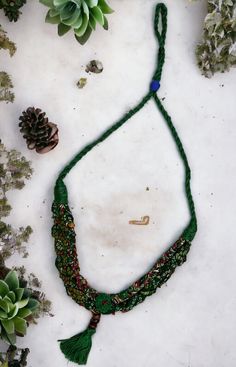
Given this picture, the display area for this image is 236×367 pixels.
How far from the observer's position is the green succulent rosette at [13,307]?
197cm

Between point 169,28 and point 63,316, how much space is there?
1.06 metres

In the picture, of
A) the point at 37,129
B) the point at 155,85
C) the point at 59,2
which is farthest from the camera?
the point at 155,85

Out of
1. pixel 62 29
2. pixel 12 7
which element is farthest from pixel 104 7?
pixel 12 7

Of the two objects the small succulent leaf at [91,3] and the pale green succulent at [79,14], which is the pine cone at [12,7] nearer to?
the pale green succulent at [79,14]

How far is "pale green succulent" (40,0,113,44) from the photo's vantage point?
198 centimetres

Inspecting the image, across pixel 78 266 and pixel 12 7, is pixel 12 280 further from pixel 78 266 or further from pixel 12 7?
pixel 12 7

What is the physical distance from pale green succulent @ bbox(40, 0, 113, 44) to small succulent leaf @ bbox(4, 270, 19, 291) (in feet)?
2.57

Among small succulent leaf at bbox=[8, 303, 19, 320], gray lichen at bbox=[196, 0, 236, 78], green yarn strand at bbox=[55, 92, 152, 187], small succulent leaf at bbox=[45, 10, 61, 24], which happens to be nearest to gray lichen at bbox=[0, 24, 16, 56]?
small succulent leaf at bbox=[45, 10, 61, 24]

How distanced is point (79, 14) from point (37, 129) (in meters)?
0.39

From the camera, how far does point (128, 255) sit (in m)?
2.19

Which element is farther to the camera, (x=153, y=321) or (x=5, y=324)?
(x=153, y=321)

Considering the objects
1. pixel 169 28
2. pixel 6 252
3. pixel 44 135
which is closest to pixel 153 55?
pixel 169 28

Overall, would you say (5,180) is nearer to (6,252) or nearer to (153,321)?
(6,252)

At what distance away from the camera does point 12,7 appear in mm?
2078
